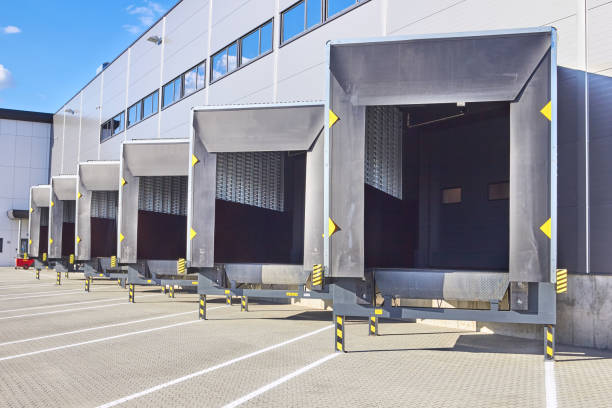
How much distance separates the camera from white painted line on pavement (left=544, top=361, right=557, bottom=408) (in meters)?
4.99

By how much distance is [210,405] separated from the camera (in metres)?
4.71

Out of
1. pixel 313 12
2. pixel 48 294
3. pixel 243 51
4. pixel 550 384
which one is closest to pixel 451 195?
pixel 313 12

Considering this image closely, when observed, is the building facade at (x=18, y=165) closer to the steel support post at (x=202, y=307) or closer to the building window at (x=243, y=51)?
the building window at (x=243, y=51)

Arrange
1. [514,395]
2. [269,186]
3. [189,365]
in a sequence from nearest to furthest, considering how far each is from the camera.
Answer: [514,395] < [189,365] < [269,186]

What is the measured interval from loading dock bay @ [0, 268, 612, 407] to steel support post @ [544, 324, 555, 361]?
0.46 ft

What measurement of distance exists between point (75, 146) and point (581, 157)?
32.8m

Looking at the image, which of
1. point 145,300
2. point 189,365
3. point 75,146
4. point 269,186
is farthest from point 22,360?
point 75,146

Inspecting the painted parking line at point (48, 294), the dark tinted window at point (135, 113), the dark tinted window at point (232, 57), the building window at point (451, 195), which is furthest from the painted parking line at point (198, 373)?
the dark tinted window at point (135, 113)

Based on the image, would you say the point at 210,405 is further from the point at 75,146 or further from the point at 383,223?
the point at 75,146

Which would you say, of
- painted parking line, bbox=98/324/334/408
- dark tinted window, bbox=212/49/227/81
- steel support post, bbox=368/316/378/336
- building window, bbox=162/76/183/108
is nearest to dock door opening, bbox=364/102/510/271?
steel support post, bbox=368/316/378/336

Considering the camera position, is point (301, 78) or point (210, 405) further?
point (301, 78)

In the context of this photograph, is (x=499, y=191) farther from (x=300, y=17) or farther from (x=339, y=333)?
(x=300, y=17)

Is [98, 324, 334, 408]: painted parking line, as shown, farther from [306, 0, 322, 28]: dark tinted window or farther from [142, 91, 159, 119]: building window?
[142, 91, 159, 119]: building window

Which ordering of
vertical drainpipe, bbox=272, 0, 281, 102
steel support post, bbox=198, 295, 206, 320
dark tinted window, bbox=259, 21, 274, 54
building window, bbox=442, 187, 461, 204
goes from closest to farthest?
1. steel support post, bbox=198, 295, 206, 320
2. building window, bbox=442, 187, 461, 204
3. vertical drainpipe, bbox=272, 0, 281, 102
4. dark tinted window, bbox=259, 21, 274, 54
